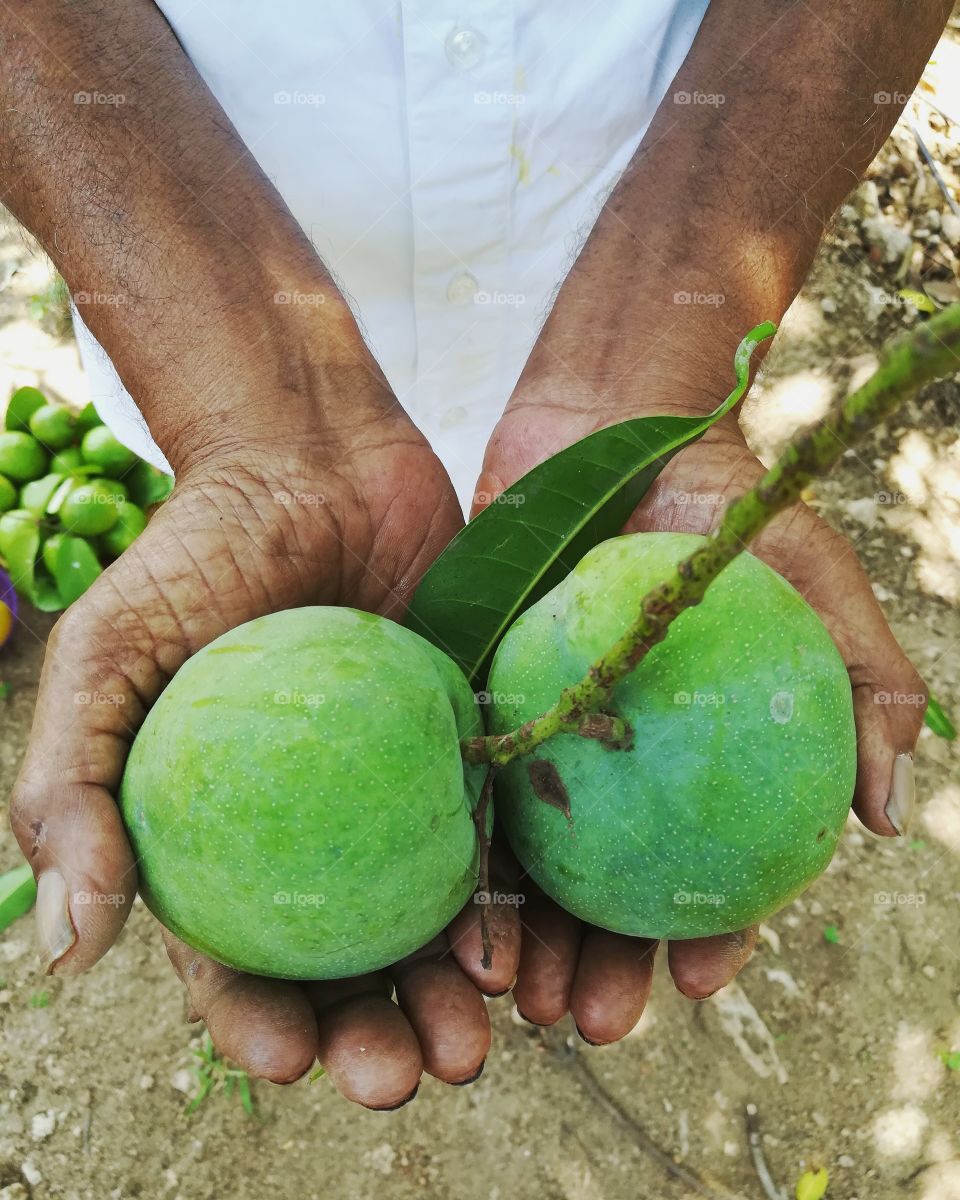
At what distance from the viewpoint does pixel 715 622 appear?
1.30 m

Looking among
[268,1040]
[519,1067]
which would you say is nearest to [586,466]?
[268,1040]

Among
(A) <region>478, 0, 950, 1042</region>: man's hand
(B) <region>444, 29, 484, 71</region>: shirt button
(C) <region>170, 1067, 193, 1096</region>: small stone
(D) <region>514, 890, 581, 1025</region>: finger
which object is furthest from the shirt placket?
(C) <region>170, 1067, 193, 1096</region>: small stone

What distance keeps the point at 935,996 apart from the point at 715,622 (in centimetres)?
241

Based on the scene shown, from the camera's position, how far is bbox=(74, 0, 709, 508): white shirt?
6.45 ft

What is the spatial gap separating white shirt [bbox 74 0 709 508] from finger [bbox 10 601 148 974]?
1.11 metres

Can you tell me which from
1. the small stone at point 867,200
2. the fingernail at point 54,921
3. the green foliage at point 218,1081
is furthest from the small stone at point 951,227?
the fingernail at point 54,921

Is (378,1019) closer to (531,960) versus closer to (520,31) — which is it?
(531,960)

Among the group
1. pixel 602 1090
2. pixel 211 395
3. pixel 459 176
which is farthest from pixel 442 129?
pixel 602 1090

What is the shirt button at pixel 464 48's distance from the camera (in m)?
1.95

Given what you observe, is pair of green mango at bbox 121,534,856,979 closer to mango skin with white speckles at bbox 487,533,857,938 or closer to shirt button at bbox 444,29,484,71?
mango skin with white speckles at bbox 487,533,857,938

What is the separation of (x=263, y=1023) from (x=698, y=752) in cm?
76

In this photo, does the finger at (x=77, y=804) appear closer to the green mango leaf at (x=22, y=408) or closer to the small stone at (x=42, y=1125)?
the small stone at (x=42, y=1125)

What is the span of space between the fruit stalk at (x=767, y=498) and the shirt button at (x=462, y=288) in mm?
1290

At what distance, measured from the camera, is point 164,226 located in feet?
6.44
